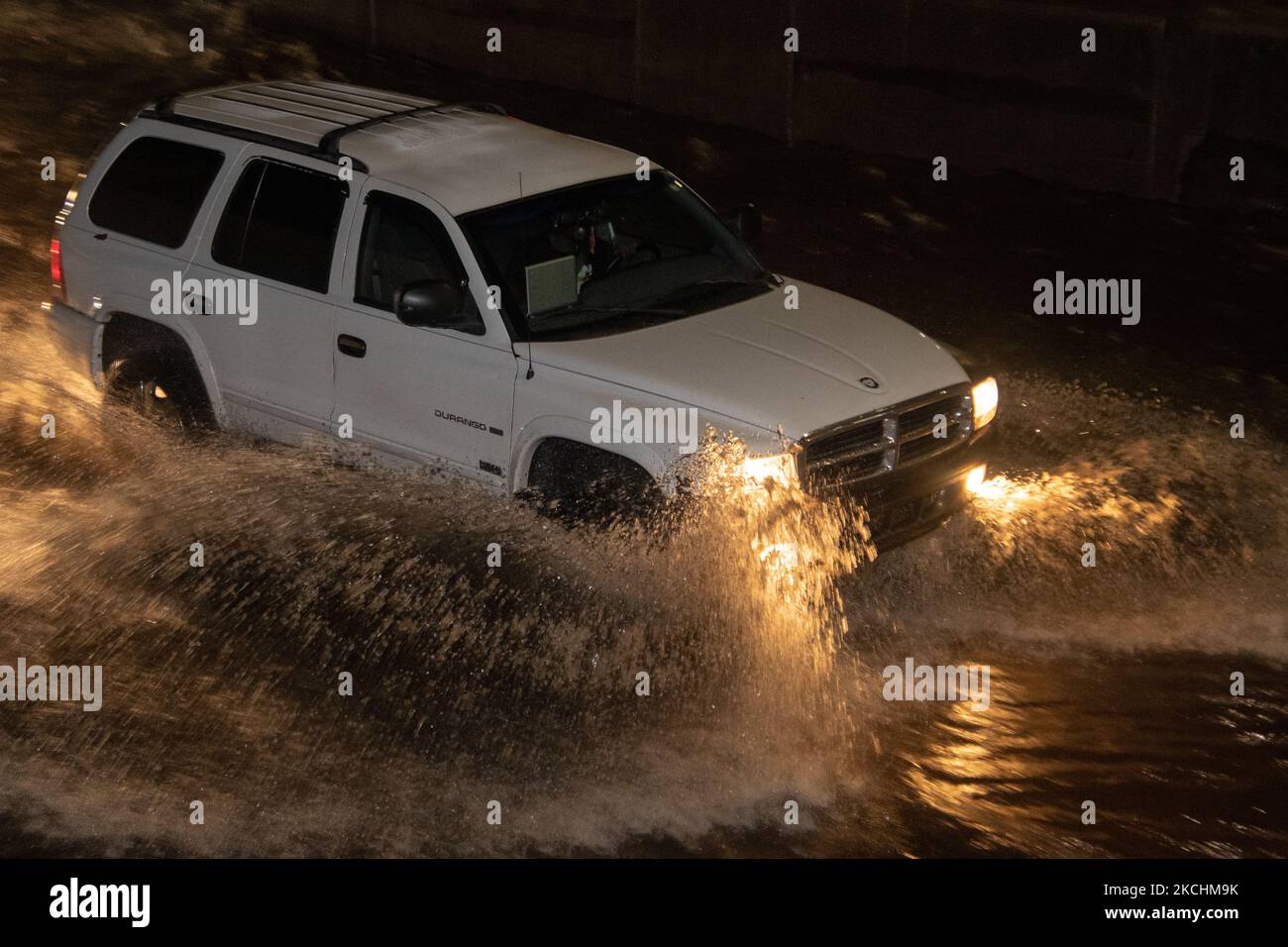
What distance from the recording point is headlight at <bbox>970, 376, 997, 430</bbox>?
713 cm

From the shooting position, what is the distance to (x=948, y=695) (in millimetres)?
6496

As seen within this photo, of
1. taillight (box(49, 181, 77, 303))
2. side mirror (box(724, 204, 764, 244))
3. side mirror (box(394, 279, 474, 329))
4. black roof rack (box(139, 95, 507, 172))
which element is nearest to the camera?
side mirror (box(394, 279, 474, 329))

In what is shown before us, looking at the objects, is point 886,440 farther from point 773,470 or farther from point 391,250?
point 391,250

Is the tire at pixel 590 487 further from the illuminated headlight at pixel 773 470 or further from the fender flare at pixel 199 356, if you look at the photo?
the fender flare at pixel 199 356

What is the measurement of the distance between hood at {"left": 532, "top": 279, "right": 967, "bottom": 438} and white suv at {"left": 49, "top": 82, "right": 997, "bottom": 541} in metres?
0.01

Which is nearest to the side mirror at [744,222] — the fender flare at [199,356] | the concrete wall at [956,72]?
the fender flare at [199,356]

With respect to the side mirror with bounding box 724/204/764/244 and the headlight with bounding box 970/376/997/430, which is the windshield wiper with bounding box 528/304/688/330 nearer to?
the side mirror with bounding box 724/204/764/244

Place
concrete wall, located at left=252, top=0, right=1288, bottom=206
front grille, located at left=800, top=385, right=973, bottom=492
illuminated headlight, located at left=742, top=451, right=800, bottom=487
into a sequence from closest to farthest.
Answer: illuminated headlight, located at left=742, top=451, right=800, bottom=487
front grille, located at left=800, top=385, right=973, bottom=492
concrete wall, located at left=252, top=0, right=1288, bottom=206

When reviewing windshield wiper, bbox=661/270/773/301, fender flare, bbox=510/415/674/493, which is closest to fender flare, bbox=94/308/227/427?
fender flare, bbox=510/415/674/493

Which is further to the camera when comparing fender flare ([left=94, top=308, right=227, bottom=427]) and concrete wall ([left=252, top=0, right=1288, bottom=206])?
concrete wall ([left=252, top=0, right=1288, bottom=206])

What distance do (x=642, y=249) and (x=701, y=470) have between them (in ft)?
5.48

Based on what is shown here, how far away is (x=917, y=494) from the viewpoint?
22.4ft

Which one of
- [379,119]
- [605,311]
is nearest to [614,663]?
[605,311]

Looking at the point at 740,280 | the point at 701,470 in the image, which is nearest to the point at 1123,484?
the point at 740,280
